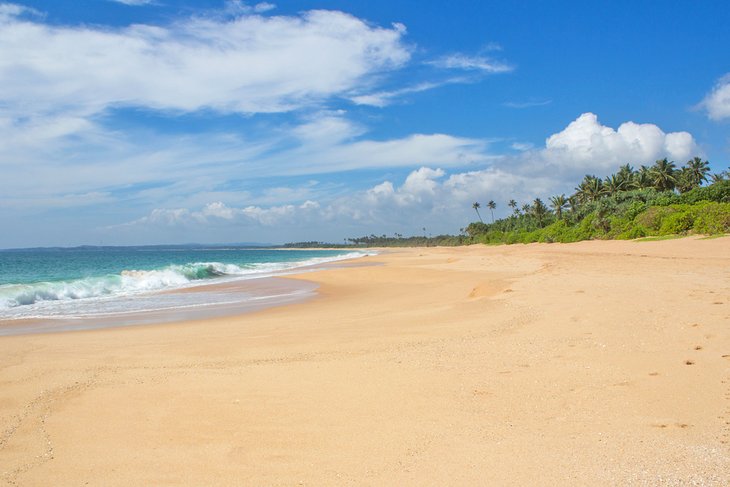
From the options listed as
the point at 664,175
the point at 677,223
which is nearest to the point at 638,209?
the point at 677,223

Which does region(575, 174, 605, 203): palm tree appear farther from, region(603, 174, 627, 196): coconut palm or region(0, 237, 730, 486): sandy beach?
region(0, 237, 730, 486): sandy beach

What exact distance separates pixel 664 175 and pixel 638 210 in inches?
950

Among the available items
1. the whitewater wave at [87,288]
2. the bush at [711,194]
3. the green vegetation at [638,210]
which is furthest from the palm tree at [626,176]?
the whitewater wave at [87,288]

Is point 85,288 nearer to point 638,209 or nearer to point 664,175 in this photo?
point 638,209

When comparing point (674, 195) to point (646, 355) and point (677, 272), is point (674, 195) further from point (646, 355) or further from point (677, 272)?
point (646, 355)

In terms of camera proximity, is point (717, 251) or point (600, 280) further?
point (717, 251)

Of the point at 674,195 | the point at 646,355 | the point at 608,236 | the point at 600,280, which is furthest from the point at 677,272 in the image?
the point at 674,195

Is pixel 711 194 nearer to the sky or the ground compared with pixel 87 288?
nearer to the sky

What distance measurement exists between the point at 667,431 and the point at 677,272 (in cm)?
1415

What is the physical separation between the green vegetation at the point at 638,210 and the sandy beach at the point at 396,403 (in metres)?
34.4

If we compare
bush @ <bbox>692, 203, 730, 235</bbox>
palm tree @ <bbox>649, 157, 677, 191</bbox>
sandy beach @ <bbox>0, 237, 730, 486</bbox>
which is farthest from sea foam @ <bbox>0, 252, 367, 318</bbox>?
palm tree @ <bbox>649, 157, 677, 191</bbox>

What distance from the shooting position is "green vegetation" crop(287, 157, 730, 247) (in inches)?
1608

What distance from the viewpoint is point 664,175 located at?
71.6 m

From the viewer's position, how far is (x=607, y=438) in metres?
4.55
